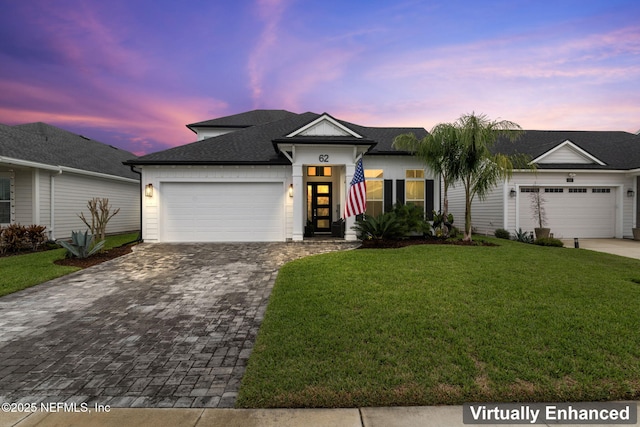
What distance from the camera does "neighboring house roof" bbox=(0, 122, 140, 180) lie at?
1193cm

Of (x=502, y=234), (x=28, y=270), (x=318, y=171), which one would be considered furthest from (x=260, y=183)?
(x=502, y=234)

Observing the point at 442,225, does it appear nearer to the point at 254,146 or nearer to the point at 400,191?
the point at 400,191

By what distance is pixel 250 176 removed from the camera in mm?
12281

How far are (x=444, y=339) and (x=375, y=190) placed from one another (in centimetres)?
953

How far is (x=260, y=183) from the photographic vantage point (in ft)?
40.7

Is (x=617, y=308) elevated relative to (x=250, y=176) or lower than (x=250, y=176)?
lower

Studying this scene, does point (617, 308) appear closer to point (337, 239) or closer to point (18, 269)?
point (337, 239)

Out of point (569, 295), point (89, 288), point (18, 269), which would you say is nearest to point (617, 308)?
point (569, 295)

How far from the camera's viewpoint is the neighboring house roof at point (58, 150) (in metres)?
11.9

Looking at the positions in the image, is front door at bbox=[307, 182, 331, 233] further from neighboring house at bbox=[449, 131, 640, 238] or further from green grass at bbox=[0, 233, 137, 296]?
green grass at bbox=[0, 233, 137, 296]

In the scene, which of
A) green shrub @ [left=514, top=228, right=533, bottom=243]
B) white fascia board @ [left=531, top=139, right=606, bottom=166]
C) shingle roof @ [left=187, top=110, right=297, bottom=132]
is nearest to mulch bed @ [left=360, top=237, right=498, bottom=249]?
green shrub @ [left=514, top=228, right=533, bottom=243]

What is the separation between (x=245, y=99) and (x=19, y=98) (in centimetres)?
1226

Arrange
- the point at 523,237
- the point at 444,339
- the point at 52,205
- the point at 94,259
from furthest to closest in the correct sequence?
the point at 523,237 < the point at 52,205 < the point at 94,259 < the point at 444,339

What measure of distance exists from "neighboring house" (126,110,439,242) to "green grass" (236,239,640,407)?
19.7 ft
